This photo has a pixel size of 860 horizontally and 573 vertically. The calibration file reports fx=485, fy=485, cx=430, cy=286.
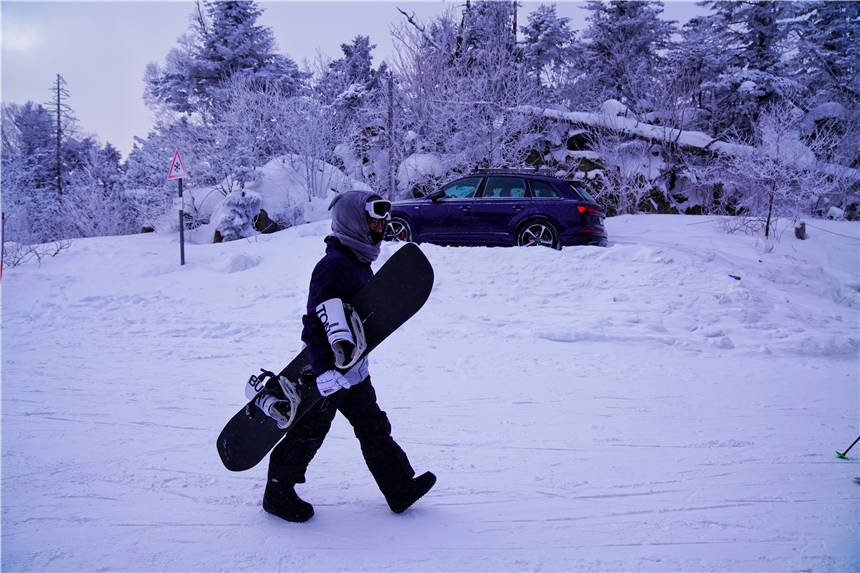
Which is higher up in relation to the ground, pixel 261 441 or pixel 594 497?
pixel 261 441

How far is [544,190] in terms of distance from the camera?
9.45 metres

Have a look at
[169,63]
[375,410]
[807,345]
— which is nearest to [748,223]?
[807,345]

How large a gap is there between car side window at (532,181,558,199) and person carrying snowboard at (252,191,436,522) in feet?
24.2

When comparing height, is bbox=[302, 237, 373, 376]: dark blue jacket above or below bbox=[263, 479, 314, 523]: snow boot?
above

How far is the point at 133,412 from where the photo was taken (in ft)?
12.9

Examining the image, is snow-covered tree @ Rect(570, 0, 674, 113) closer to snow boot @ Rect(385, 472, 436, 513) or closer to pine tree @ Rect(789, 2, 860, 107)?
pine tree @ Rect(789, 2, 860, 107)

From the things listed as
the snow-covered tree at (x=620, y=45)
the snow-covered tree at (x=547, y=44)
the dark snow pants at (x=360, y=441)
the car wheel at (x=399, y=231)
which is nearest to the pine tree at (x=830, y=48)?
the snow-covered tree at (x=620, y=45)

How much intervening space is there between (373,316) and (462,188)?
7.88 m

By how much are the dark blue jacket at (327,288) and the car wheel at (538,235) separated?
23.8 feet

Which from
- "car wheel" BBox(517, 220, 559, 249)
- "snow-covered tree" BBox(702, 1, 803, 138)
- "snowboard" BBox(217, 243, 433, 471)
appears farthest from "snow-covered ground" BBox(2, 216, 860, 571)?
"snow-covered tree" BBox(702, 1, 803, 138)

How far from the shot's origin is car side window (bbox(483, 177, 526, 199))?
9656 mm

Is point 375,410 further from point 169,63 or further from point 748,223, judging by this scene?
point 169,63

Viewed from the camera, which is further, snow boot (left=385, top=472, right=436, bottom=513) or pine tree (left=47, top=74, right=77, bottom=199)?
pine tree (left=47, top=74, right=77, bottom=199)

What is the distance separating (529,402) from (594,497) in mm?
1488
